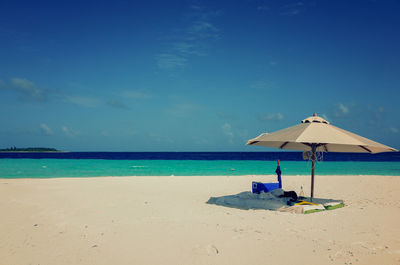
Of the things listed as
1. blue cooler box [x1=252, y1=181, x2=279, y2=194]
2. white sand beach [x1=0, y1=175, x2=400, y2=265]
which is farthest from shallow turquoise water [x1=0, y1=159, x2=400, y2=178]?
white sand beach [x1=0, y1=175, x2=400, y2=265]

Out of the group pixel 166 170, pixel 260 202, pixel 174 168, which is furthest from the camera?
pixel 174 168

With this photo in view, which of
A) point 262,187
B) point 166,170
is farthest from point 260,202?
point 166,170

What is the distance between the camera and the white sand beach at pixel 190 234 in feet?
12.8

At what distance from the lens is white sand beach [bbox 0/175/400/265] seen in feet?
12.8

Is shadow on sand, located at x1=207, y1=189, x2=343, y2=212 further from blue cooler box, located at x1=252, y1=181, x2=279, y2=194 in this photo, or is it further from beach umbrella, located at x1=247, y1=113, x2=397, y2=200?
beach umbrella, located at x1=247, y1=113, x2=397, y2=200

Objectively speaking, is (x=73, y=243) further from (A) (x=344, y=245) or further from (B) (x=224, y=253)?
(A) (x=344, y=245)

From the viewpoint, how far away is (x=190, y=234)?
4.84 m

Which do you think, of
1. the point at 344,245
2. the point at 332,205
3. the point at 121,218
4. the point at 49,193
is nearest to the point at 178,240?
the point at 121,218

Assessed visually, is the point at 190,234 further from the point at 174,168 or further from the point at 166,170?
the point at 174,168

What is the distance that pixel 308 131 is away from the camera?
6305 mm

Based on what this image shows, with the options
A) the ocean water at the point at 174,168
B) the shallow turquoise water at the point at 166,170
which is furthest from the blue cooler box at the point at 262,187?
the shallow turquoise water at the point at 166,170

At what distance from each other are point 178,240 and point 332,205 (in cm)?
445

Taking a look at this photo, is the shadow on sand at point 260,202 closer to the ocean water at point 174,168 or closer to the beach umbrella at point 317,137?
the beach umbrella at point 317,137

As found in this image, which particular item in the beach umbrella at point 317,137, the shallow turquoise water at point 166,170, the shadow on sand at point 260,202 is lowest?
the shallow turquoise water at point 166,170
